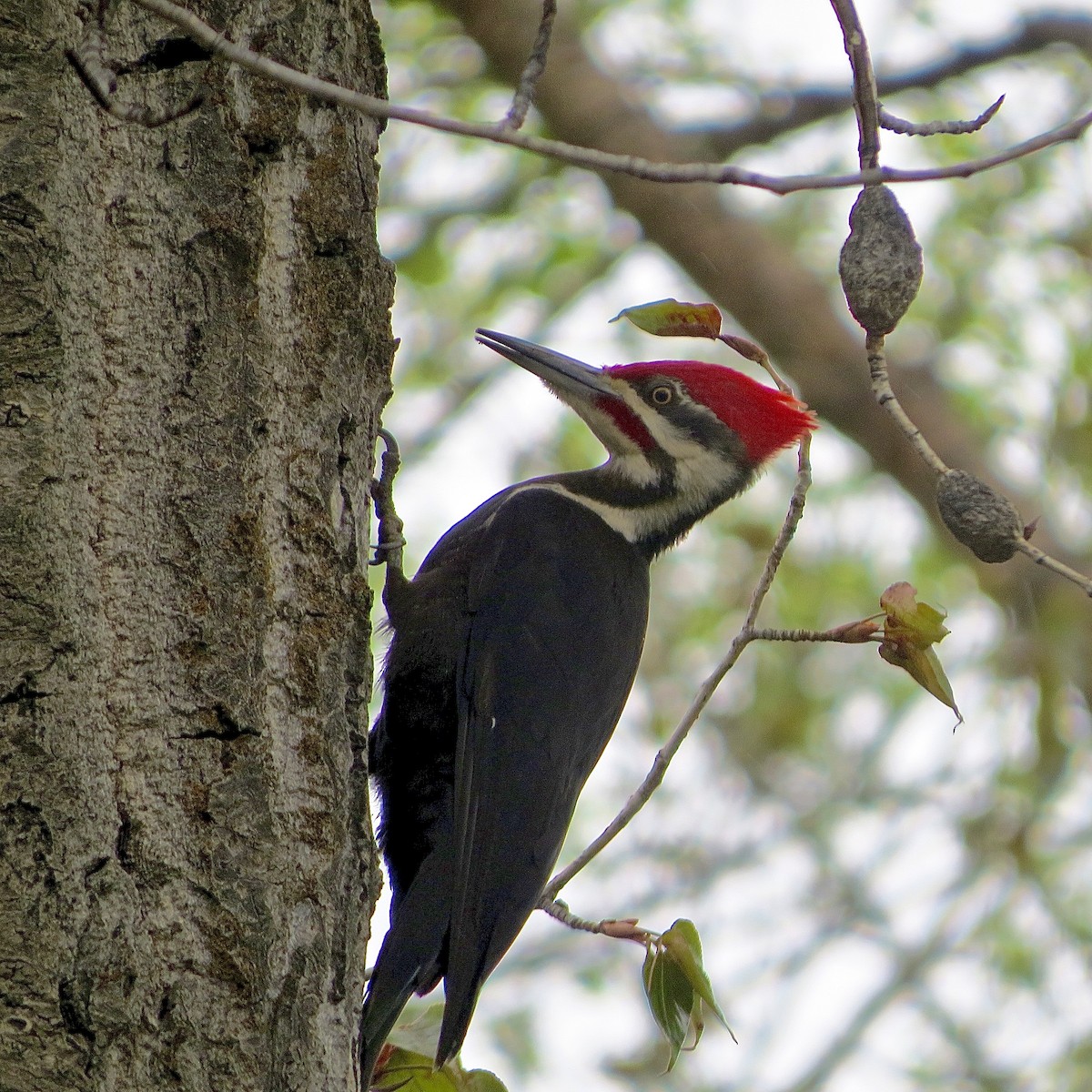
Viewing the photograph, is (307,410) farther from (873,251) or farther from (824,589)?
(824,589)

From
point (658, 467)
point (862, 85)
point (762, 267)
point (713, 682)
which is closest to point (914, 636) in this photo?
point (713, 682)

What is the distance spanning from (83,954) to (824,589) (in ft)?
18.6

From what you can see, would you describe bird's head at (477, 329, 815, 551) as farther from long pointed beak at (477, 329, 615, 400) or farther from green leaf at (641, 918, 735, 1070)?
green leaf at (641, 918, 735, 1070)

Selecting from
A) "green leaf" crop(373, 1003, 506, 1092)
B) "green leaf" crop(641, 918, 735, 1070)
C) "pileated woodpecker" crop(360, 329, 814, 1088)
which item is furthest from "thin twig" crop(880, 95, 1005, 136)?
"green leaf" crop(373, 1003, 506, 1092)

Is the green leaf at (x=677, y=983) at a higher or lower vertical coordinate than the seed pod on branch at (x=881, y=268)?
lower

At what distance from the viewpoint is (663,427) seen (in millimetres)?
3219

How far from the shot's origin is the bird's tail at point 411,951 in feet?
7.21

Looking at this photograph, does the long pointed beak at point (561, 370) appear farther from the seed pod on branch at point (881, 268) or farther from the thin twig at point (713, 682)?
the seed pod on branch at point (881, 268)

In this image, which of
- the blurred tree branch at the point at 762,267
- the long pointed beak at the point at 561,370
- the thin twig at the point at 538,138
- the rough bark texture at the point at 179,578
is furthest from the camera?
the blurred tree branch at the point at 762,267

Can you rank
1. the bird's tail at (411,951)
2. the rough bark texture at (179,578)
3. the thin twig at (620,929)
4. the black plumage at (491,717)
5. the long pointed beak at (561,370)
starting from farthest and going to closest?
the long pointed beak at (561,370)
the black plumage at (491,717)
the bird's tail at (411,951)
the thin twig at (620,929)
the rough bark texture at (179,578)

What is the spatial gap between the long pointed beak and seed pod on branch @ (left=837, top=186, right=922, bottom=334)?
1.57 meters

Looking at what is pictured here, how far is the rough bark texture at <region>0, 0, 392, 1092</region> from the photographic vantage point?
1.41 metres

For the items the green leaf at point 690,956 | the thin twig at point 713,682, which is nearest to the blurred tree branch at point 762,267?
the thin twig at point 713,682

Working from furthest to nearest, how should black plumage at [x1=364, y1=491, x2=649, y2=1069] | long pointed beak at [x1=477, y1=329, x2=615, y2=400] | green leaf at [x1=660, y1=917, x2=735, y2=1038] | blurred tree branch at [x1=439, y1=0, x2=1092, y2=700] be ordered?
blurred tree branch at [x1=439, y1=0, x2=1092, y2=700], long pointed beak at [x1=477, y1=329, x2=615, y2=400], black plumage at [x1=364, y1=491, x2=649, y2=1069], green leaf at [x1=660, y1=917, x2=735, y2=1038]
